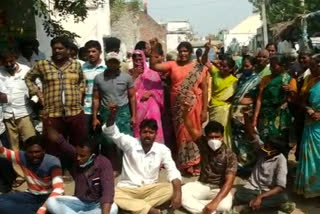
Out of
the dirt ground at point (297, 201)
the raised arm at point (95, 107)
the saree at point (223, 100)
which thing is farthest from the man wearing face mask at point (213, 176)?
the raised arm at point (95, 107)

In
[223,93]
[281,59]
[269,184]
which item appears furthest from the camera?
[223,93]

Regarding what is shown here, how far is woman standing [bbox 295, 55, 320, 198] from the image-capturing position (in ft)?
16.5

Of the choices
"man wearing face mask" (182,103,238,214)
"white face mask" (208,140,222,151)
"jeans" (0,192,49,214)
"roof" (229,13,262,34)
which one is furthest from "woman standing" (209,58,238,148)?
"roof" (229,13,262,34)

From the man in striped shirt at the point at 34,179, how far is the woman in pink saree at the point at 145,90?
58.2 inches

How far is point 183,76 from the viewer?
582 centimetres

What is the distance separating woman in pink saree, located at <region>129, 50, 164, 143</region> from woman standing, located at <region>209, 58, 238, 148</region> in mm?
710

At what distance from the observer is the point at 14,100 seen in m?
5.69

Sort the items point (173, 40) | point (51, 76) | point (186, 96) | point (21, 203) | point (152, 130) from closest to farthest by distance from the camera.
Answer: point (21, 203)
point (152, 130)
point (51, 76)
point (186, 96)
point (173, 40)

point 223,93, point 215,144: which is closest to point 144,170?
point 215,144

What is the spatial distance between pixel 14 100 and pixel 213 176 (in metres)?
2.46

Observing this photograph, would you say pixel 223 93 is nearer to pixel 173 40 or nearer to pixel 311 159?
pixel 311 159

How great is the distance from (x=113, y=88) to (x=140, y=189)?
4.26ft

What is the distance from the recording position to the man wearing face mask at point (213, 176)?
192 inches

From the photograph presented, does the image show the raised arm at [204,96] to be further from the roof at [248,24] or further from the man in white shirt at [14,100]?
the roof at [248,24]
